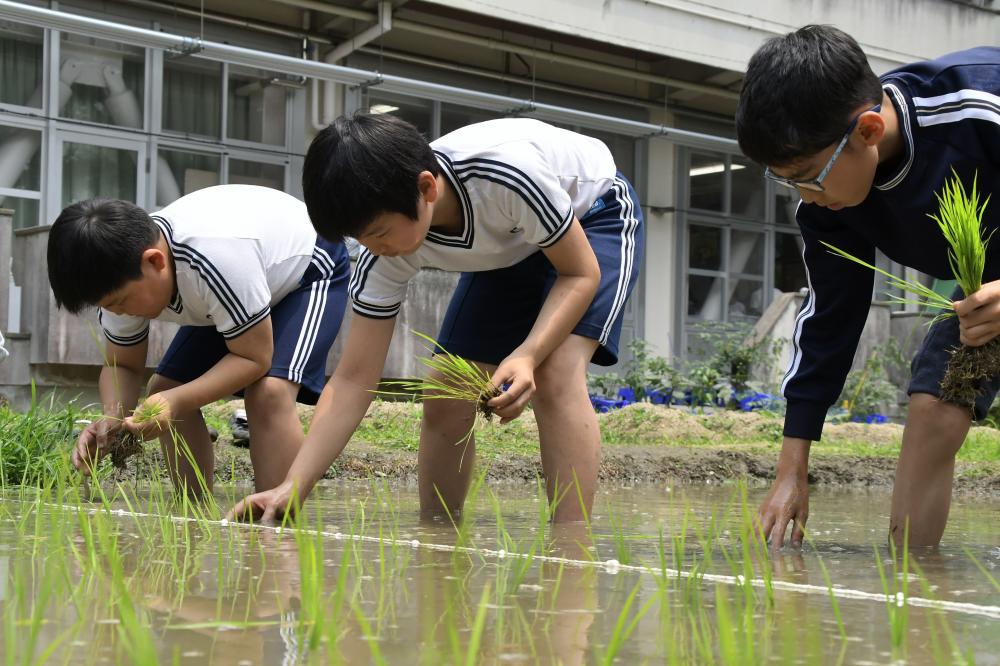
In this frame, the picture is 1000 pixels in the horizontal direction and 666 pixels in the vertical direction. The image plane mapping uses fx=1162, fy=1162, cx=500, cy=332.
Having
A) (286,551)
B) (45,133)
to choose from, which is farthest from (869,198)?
(45,133)

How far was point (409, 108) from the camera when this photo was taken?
13.3 m

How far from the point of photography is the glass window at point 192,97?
11.7 meters

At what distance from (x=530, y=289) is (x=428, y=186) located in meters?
0.74

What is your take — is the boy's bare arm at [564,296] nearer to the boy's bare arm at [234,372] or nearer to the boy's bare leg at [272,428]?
the boy's bare arm at [234,372]

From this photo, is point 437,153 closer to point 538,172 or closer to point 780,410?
point 538,172

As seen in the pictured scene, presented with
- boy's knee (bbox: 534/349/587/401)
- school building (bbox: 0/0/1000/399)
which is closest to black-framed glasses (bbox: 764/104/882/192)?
boy's knee (bbox: 534/349/587/401)

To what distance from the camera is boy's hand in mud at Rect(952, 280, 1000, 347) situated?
240cm

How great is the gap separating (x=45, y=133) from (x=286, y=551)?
9.58m

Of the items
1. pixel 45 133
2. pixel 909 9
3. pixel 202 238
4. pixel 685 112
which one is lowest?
pixel 202 238

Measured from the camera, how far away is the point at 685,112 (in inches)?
618

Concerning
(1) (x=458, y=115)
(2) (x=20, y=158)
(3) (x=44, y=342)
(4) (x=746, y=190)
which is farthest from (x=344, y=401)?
(4) (x=746, y=190)

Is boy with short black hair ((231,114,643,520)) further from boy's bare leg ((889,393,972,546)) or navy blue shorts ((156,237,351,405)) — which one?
boy's bare leg ((889,393,972,546))

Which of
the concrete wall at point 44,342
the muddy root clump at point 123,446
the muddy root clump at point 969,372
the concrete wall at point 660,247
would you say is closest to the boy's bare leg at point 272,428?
the muddy root clump at point 123,446

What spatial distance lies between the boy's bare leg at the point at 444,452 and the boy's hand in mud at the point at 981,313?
5.15 ft
